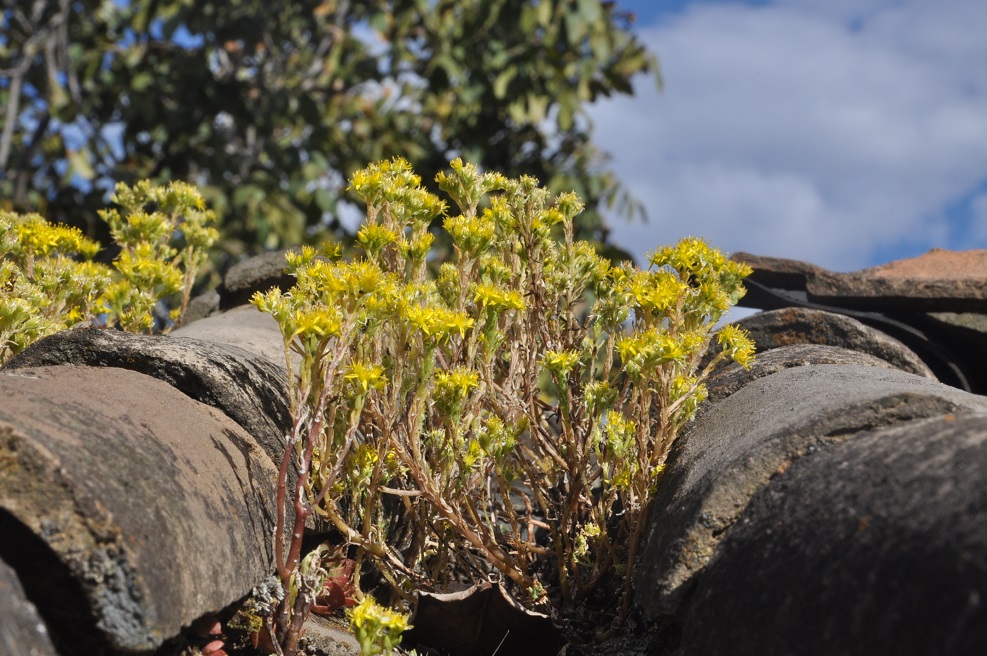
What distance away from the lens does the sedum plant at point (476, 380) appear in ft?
6.94

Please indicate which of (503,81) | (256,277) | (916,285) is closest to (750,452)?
(916,285)

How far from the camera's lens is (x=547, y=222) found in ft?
9.02

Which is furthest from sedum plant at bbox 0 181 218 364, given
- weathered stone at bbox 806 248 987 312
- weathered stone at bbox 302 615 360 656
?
weathered stone at bbox 806 248 987 312

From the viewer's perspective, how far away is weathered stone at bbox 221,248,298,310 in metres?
4.18

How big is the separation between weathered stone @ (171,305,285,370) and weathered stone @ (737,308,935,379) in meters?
1.66

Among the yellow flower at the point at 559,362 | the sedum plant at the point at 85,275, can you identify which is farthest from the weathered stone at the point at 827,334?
the sedum plant at the point at 85,275

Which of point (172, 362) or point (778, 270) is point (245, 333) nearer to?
point (172, 362)

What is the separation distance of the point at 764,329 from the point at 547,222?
3.85 ft

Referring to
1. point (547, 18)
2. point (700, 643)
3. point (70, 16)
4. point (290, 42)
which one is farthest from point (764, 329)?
point (70, 16)

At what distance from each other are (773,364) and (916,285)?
3.83 ft

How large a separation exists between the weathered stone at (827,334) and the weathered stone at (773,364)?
0.42 metres

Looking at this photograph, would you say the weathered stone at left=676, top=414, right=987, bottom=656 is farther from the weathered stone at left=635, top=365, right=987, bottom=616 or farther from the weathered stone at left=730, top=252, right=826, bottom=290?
the weathered stone at left=730, top=252, right=826, bottom=290

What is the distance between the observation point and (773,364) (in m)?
2.76

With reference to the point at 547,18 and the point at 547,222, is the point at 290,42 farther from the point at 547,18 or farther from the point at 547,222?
the point at 547,222
